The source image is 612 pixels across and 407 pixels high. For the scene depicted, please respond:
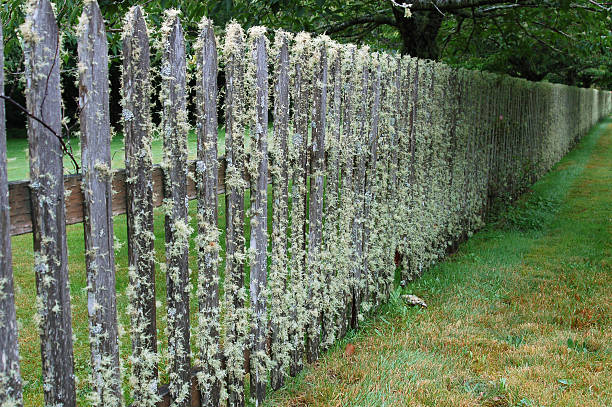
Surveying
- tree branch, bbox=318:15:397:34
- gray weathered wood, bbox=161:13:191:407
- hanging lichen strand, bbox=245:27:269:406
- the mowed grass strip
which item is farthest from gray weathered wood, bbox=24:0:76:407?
tree branch, bbox=318:15:397:34

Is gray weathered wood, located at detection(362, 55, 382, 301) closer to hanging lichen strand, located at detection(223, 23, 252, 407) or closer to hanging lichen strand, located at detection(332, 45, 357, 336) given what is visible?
hanging lichen strand, located at detection(332, 45, 357, 336)

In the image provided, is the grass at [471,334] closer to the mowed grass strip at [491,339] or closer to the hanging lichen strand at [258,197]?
the mowed grass strip at [491,339]

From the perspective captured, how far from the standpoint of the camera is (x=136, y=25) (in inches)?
87.0

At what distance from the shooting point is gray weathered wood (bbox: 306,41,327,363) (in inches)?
147

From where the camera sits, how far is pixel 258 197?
10.5ft

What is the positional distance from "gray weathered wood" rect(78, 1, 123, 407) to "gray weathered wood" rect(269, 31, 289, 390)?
52.1 inches

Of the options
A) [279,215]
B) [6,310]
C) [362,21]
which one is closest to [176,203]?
[6,310]

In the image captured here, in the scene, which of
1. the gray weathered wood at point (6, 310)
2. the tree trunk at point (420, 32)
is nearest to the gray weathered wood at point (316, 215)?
the gray weathered wood at point (6, 310)

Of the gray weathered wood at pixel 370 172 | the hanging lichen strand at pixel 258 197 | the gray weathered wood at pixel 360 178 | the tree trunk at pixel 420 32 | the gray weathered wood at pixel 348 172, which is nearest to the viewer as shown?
the hanging lichen strand at pixel 258 197

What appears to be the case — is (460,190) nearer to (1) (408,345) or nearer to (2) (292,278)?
(1) (408,345)

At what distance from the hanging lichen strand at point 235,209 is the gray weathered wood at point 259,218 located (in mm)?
104

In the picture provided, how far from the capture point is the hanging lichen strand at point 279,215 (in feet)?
10.7

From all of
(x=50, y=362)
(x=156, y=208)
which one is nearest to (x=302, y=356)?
(x=156, y=208)

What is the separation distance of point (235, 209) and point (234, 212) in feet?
0.06
